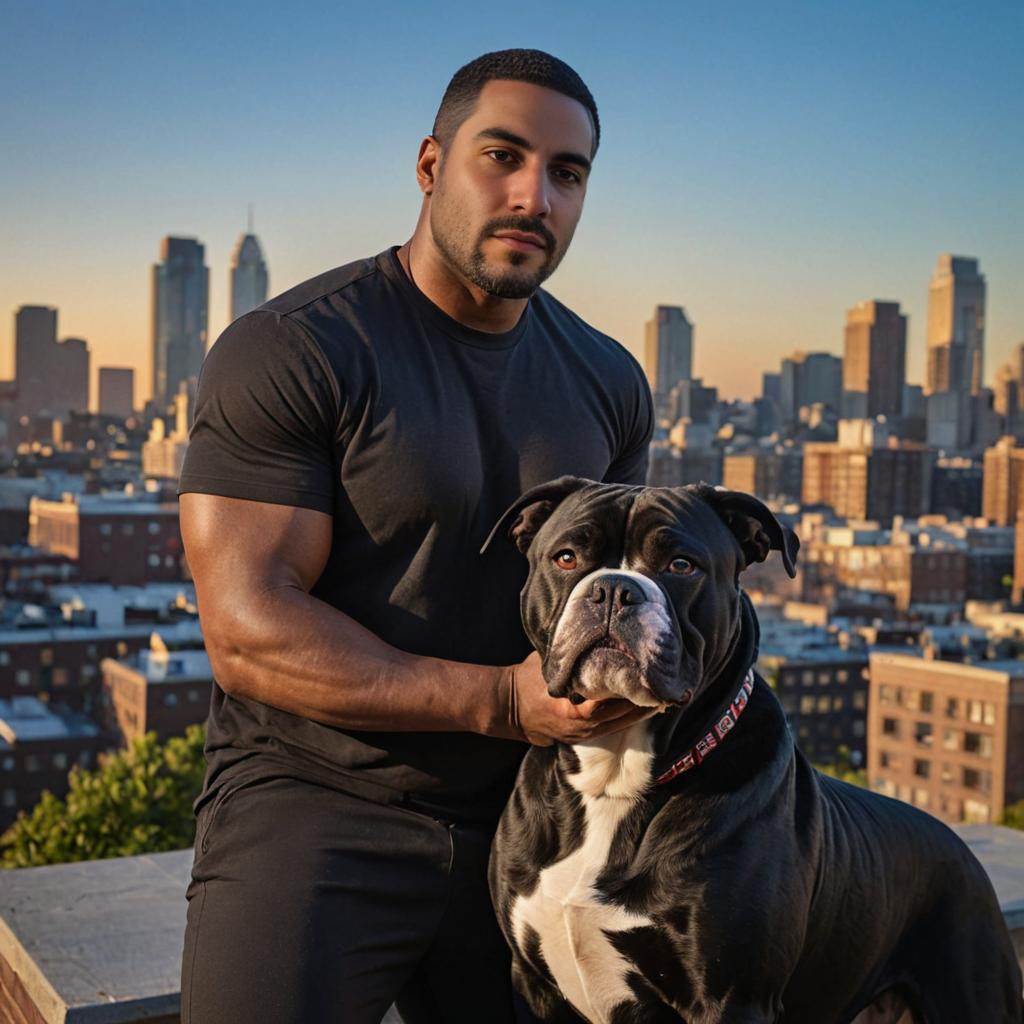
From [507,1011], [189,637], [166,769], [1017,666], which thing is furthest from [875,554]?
[507,1011]

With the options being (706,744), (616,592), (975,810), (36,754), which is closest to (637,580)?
(616,592)

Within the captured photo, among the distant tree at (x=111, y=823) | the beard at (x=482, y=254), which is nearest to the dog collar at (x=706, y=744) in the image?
the beard at (x=482, y=254)

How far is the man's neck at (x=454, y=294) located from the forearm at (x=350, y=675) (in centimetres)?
62

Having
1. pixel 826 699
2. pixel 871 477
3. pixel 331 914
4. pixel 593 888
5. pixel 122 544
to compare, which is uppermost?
pixel 871 477

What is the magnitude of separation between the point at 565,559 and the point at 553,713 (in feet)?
0.78

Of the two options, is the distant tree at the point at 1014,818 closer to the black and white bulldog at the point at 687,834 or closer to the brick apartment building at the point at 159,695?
the brick apartment building at the point at 159,695

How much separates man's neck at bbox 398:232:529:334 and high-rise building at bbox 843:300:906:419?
472ft

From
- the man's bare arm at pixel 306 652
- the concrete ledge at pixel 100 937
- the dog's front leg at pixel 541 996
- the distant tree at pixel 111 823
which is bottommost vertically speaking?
the distant tree at pixel 111 823

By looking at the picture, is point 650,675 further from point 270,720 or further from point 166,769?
point 166,769

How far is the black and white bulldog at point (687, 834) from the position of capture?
2404 millimetres

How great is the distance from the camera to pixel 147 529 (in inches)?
2800

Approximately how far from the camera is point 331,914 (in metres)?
2.71

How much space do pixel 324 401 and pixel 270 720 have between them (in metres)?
0.57

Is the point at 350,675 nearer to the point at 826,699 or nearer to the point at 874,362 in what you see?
the point at 826,699
